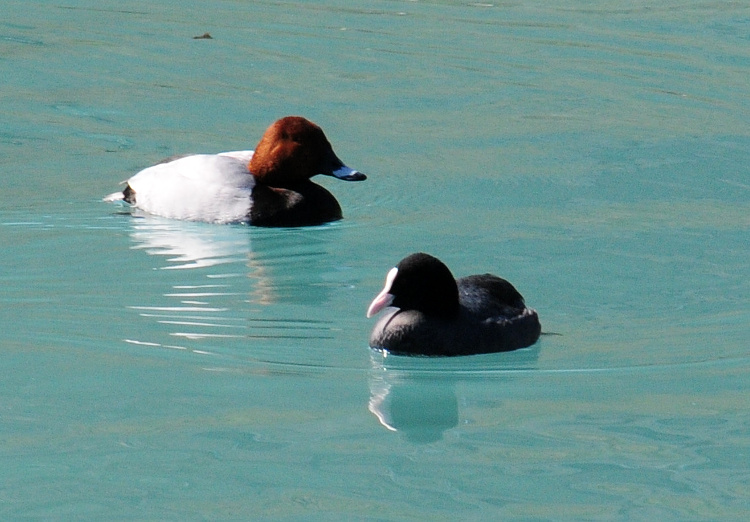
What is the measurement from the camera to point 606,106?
589 inches

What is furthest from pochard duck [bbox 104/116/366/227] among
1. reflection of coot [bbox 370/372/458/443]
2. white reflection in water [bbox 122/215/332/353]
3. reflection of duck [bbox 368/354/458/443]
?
reflection of coot [bbox 370/372/458/443]

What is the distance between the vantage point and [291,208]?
11039 mm

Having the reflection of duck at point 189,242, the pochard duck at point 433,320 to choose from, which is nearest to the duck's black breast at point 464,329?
the pochard duck at point 433,320

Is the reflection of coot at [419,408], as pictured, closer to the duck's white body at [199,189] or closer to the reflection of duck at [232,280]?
the reflection of duck at [232,280]

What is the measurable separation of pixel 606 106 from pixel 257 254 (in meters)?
6.11

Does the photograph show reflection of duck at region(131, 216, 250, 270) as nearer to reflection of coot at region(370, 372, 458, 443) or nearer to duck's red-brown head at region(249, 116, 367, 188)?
duck's red-brown head at region(249, 116, 367, 188)

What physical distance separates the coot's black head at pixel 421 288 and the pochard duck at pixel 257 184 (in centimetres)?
370

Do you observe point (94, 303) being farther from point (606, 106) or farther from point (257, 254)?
point (606, 106)

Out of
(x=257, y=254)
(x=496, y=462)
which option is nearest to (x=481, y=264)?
(x=257, y=254)

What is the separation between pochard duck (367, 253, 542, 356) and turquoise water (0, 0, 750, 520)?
0.10 m

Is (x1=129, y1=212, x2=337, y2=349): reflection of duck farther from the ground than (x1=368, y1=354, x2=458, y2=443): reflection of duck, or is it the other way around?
(x1=368, y1=354, x2=458, y2=443): reflection of duck

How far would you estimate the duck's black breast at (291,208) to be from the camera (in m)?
11.0

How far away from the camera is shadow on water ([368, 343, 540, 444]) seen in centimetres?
652

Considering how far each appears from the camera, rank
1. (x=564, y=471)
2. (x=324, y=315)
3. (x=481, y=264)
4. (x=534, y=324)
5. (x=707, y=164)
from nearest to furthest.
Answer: (x=564, y=471) → (x=534, y=324) → (x=324, y=315) → (x=481, y=264) → (x=707, y=164)
